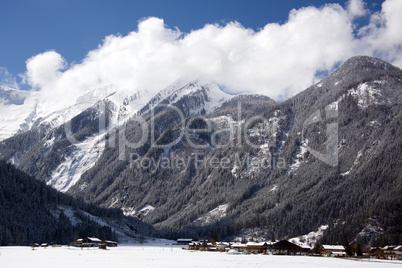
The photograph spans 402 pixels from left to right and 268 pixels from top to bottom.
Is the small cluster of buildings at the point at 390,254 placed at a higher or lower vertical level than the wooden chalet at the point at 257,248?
lower

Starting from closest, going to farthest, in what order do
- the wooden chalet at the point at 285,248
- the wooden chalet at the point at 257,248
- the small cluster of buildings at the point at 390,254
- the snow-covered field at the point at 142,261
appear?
the snow-covered field at the point at 142,261
the small cluster of buildings at the point at 390,254
the wooden chalet at the point at 285,248
the wooden chalet at the point at 257,248

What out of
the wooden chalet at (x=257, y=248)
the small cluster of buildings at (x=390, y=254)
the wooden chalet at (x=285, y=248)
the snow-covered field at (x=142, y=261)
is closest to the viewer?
the snow-covered field at (x=142, y=261)

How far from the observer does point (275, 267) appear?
88.5m

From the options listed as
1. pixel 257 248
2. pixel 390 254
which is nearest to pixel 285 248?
pixel 257 248

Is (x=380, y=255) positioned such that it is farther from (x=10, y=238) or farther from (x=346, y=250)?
(x=10, y=238)

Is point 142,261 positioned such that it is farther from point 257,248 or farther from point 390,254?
point 390,254

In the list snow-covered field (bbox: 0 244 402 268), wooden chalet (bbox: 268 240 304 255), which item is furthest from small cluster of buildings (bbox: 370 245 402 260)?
snow-covered field (bbox: 0 244 402 268)

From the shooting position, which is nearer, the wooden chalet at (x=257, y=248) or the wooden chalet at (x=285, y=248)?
the wooden chalet at (x=285, y=248)

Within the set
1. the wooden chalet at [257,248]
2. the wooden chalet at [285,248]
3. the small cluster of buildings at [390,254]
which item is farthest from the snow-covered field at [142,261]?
the wooden chalet at [257,248]

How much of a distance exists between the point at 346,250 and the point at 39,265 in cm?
9966

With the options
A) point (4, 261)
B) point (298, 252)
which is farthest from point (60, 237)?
point (4, 261)

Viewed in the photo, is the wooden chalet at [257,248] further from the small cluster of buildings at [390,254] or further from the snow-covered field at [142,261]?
the snow-covered field at [142,261]

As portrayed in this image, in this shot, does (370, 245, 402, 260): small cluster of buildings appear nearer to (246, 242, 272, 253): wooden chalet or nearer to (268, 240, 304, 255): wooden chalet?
(268, 240, 304, 255): wooden chalet

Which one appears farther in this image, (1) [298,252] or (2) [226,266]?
(1) [298,252]
